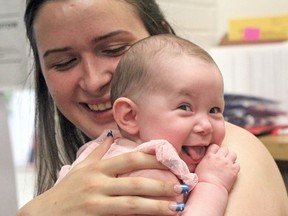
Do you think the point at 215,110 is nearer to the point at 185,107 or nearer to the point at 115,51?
the point at 185,107

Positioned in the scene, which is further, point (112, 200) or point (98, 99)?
point (98, 99)

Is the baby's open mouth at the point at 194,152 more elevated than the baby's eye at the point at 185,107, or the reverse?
the baby's eye at the point at 185,107

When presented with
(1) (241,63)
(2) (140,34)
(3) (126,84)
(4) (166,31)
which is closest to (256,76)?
(1) (241,63)

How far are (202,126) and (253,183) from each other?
0.68 feet

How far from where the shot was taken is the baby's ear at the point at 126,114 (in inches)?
37.4

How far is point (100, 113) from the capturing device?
1.22 m

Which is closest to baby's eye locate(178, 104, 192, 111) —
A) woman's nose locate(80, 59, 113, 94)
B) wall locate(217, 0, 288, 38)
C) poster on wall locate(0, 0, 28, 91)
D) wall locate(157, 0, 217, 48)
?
woman's nose locate(80, 59, 113, 94)

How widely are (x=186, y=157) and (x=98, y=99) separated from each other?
33 centimetres

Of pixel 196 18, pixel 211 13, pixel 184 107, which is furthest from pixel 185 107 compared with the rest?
pixel 211 13

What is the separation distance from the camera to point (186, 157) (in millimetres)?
930

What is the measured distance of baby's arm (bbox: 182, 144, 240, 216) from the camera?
861 mm

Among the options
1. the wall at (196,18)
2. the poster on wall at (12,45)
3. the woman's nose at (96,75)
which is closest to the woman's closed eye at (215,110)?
the woman's nose at (96,75)

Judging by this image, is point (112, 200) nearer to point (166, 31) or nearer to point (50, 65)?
point (50, 65)

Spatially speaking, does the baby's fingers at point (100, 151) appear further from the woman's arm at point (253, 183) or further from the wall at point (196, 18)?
the wall at point (196, 18)
